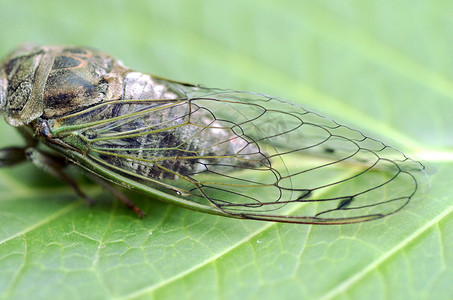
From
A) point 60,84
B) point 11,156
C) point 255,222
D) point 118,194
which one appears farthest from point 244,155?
point 11,156

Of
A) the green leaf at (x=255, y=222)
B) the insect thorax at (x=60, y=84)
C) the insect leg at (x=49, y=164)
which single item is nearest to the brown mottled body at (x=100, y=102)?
the insect thorax at (x=60, y=84)

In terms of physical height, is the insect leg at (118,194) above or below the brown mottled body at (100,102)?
below

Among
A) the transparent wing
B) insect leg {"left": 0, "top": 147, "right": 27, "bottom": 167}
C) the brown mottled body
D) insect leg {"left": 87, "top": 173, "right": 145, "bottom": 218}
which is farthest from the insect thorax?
insect leg {"left": 87, "top": 173, "right": 145, "bottom": 218}

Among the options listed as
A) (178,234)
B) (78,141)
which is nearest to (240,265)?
(178,234)

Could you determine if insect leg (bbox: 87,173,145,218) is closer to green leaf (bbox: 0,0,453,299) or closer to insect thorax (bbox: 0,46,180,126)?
green leaf (bbox: 0,0,453,299)

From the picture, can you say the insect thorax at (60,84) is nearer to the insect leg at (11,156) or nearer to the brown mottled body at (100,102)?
the brown mottled body at (100,102)

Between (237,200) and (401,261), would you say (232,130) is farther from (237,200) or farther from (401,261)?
(401,261)
